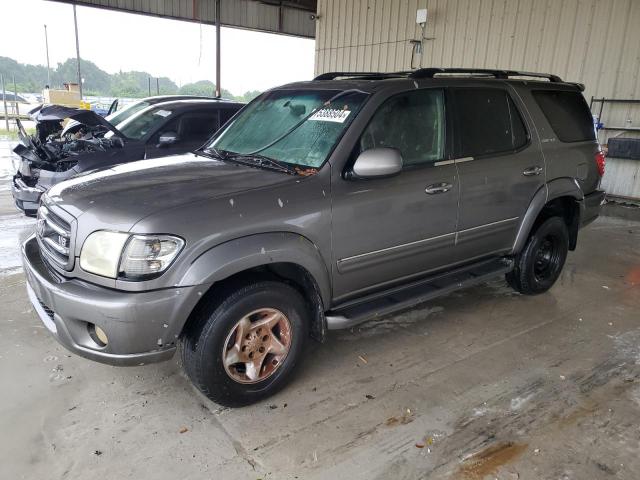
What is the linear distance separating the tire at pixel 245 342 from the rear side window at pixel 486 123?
172 centimetres

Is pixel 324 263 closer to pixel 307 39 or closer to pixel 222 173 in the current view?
pixel 222 173

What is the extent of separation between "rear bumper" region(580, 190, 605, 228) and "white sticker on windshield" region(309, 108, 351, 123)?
2674 millimetres

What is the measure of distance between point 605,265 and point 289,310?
430 cm

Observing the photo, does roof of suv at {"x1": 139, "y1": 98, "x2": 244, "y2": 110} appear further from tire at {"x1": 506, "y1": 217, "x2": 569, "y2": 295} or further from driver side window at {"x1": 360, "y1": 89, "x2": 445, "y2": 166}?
tire at {"x1": 506, "y1": 217, "x2": 569, "y2": 295}

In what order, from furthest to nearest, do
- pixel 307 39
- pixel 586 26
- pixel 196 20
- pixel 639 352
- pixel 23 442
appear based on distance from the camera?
1. pixel 307 39
2. pixel 196 20
3. pixel 586 26
4. pixel 639 352
5. pixel 23 442

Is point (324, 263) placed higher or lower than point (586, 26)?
lower

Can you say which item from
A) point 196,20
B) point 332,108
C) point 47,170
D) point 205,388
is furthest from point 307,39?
point 205,388

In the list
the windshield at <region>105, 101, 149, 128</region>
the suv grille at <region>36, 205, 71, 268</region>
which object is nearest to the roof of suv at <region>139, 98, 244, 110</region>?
the windshield at <region>105, 101, 149, 128</region>

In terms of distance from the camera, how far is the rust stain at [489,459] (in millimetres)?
2389

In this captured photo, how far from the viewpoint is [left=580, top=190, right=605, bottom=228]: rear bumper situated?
15.2 feet

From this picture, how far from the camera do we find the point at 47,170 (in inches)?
225

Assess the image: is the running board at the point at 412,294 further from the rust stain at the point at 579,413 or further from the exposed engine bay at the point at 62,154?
the exposed engine bay at the point at 62,154

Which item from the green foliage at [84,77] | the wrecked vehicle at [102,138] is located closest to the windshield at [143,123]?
the wrecked vehicle at [102,138]

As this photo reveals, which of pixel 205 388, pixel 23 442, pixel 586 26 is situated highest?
pixel 586 26
